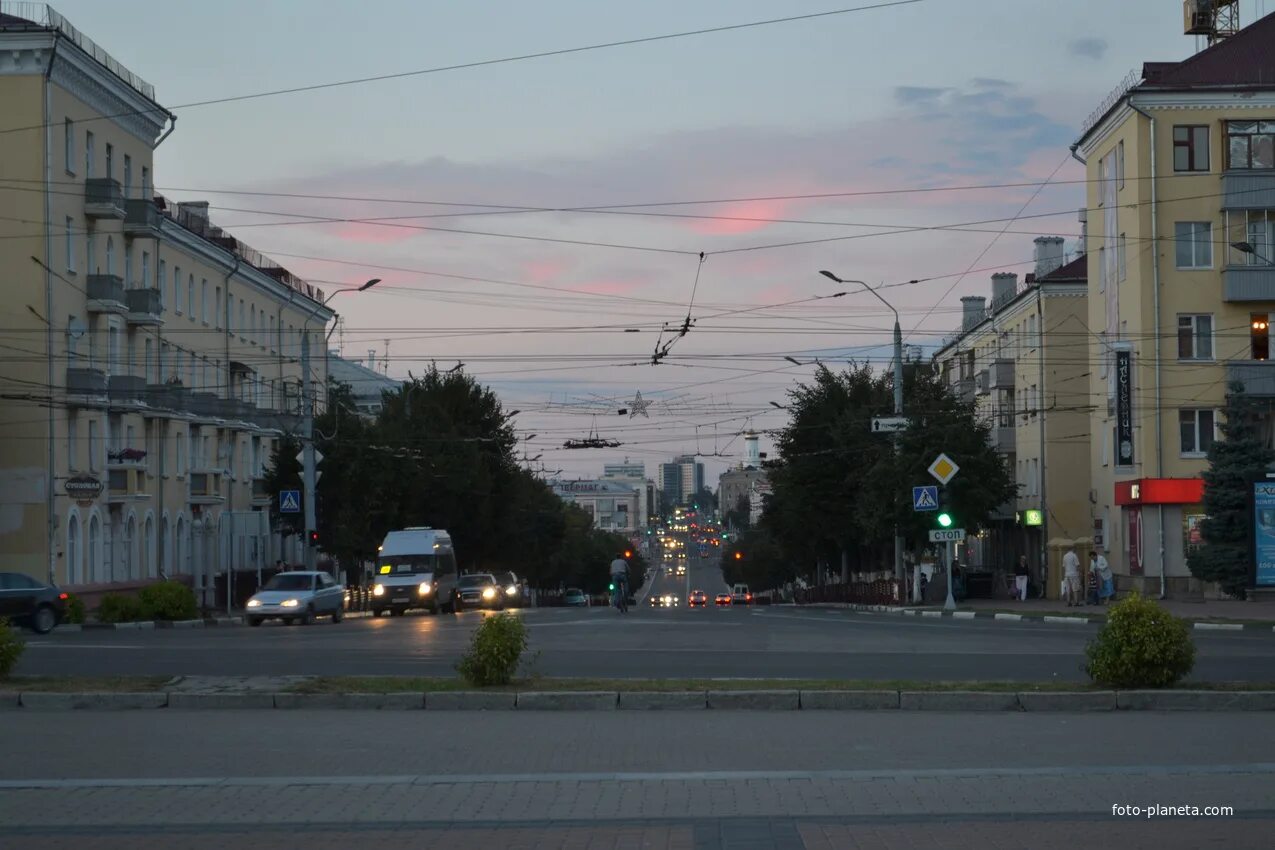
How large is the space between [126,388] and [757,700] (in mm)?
41648

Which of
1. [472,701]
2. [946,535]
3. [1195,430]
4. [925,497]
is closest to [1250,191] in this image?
[1195,430]

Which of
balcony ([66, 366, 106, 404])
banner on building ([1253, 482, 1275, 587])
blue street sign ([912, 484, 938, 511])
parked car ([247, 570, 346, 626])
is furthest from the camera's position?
balcony ([66, 366, 106, 404])

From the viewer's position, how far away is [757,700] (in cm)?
1575

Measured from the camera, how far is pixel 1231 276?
5138cm

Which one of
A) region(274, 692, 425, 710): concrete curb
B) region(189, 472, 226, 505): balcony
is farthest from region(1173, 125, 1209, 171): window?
region(274, 692, 425, 710): concrete curb

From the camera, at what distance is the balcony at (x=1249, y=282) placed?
5134 centimetres

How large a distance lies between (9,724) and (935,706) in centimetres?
877

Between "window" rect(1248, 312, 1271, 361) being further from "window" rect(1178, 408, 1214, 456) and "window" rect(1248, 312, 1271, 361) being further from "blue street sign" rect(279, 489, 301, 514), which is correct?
"blue street sign" rect(279, 489, 301, 514)

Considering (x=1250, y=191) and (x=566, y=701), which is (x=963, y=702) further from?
(x=1250, y=191)

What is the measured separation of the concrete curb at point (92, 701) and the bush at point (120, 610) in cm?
2519

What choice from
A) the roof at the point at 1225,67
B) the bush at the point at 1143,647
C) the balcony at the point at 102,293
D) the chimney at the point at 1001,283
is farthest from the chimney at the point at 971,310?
the bush at the point at 1143,647

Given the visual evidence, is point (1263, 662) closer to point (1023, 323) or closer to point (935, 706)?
point (935, 706)

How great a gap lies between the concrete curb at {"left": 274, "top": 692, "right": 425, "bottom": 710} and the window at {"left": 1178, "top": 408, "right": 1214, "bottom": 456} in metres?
42.5

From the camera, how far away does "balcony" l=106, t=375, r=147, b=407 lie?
52.6 metres
